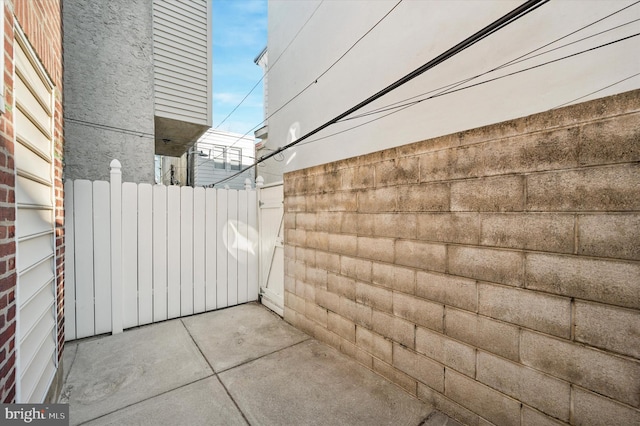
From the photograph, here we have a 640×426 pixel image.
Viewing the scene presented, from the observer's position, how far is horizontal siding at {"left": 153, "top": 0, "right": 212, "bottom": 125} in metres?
5.80

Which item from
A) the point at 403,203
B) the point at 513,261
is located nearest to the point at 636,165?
the point at 513,261

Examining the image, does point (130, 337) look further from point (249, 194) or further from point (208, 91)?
point (208, 91)

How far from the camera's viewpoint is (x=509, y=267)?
1.88 metres

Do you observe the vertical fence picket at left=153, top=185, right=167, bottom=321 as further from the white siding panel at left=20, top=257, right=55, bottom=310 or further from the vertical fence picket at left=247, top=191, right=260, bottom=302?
the white siding panel at left=20, top=257, right=55, bottom=310

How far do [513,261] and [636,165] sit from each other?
2.66 ft

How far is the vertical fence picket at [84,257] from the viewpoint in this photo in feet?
11.5

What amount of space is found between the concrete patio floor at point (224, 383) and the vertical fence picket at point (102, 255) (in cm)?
31

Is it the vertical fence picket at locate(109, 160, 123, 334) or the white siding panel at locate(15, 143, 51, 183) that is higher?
the white siding panel at locate(15, 143, 51, 183)

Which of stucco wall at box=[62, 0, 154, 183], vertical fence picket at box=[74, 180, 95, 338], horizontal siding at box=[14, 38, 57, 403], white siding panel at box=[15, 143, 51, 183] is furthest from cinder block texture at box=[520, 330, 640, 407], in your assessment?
stucco wall at box=[62, 0, 154, 183]

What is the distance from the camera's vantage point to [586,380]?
1.56 meters

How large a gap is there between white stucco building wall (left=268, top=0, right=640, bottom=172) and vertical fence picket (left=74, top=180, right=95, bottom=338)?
3973mm

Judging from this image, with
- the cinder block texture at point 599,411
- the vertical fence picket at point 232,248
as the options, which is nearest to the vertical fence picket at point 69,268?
the vertical fence picket at point 232,248

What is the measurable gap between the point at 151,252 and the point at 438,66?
4707 millimetres

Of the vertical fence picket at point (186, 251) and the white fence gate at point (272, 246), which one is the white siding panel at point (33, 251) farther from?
the white fence gate at point (272, 246)
